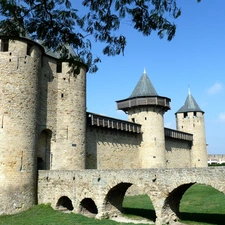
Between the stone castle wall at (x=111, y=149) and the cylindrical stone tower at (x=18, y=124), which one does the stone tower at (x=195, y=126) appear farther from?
the cylindrical stone tower at (x=18, y=124)

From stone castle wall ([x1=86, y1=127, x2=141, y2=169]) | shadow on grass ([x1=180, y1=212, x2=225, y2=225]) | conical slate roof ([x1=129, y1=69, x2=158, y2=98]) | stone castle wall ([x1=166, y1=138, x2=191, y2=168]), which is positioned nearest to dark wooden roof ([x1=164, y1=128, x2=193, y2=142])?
stone castle wall ([x1=166, y1=138, x2=191, y2=168])

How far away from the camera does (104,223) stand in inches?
493

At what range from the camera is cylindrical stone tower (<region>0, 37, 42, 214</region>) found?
15.2 m

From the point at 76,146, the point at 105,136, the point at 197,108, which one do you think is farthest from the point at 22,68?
the point at 197,108

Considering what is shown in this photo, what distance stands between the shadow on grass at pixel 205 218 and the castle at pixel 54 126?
24.5 ft

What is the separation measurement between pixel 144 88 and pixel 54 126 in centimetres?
1036

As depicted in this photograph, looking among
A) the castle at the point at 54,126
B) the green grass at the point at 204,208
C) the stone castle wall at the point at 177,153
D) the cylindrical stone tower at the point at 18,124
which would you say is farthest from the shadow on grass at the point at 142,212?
the stone castle wall at the point at 177,153

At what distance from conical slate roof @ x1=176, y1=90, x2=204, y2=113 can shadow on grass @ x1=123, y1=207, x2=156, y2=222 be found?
20.4 m

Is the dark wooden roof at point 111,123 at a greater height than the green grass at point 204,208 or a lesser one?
greater

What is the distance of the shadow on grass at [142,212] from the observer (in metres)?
14.3

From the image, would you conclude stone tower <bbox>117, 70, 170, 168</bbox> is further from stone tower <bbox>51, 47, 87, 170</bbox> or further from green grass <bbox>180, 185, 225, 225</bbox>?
stone tower <bbox>51, 47, 87, 170</bbox>

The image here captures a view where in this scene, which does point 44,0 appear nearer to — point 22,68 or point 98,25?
point 98,25

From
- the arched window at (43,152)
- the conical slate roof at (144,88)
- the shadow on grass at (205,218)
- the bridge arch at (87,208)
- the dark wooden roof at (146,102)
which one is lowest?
the shadow on grass at (205,218)

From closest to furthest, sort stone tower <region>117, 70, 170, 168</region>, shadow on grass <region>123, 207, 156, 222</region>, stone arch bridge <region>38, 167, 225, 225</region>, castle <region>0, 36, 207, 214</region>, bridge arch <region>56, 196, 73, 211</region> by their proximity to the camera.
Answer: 1. stone arch bridge <region>38, 167, 225, 225</region>
2. shadow on grass <region>123, 207, 156, 222</region>
3. castle <region>0, 36, 207, 214</region>
4. bridge arch <region>56, 196, 73, 211</region>
5. stone tower <region>117, 70, 170, 168</region>
